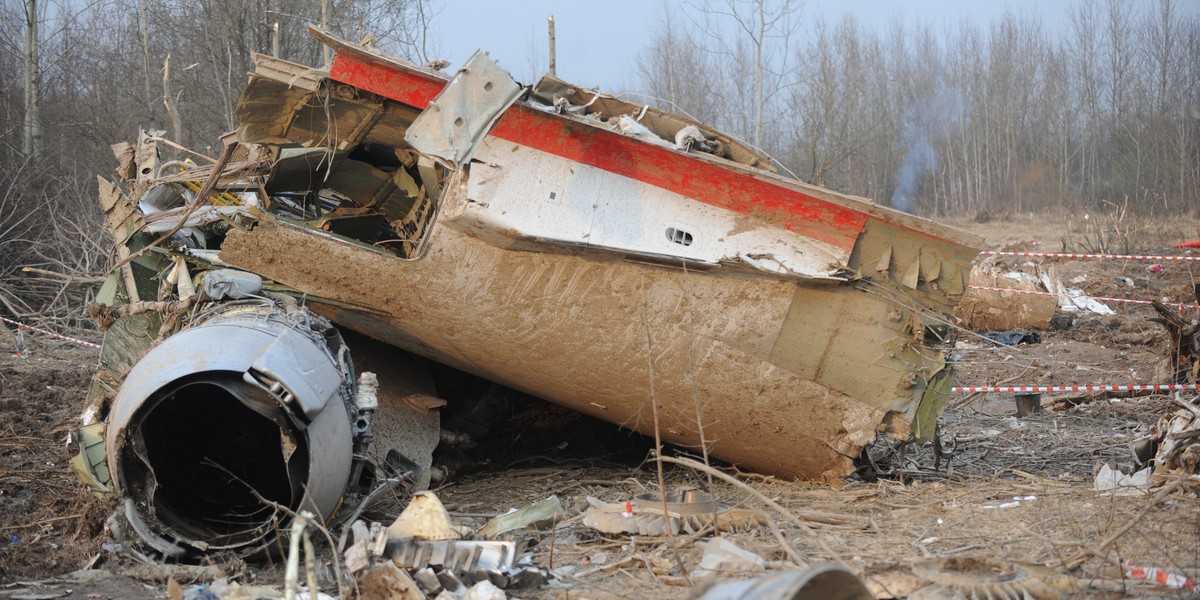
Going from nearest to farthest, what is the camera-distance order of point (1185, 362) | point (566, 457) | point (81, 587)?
1. point (81, 587)
2. point (566, 457)
3. point (1185, 362)

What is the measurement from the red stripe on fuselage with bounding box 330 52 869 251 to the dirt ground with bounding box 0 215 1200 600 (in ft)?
4.48

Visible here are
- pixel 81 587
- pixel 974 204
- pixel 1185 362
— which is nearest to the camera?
pixel 81 587

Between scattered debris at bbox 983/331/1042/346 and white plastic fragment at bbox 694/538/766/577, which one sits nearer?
white plastic fragment at bbox 694/538/766/577

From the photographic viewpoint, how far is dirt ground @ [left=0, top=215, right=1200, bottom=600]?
165 inches

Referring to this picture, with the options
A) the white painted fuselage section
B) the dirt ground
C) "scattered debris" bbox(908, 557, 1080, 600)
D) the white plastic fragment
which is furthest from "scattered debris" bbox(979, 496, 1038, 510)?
the white plastic fragment

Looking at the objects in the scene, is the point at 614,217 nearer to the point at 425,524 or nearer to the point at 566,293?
the point at 566,293

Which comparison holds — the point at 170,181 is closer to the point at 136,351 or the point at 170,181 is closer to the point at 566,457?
the point at 136,351

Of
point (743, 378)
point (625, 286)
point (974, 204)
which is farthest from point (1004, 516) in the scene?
point (974, 204)

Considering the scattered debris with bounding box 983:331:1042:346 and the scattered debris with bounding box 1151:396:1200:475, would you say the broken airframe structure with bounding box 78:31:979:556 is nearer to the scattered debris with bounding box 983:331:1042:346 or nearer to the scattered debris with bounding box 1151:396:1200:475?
the scattered debris with bounding box 1151:396:1200:475

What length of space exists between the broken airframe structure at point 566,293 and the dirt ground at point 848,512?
0.41 meters

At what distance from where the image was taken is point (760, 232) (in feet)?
18.6

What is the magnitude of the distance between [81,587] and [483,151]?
9.94ft

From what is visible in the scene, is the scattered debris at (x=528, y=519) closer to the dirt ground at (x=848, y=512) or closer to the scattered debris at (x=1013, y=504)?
the dirt ground at (x=848, y=512)

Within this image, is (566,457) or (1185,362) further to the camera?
(1185,362)
